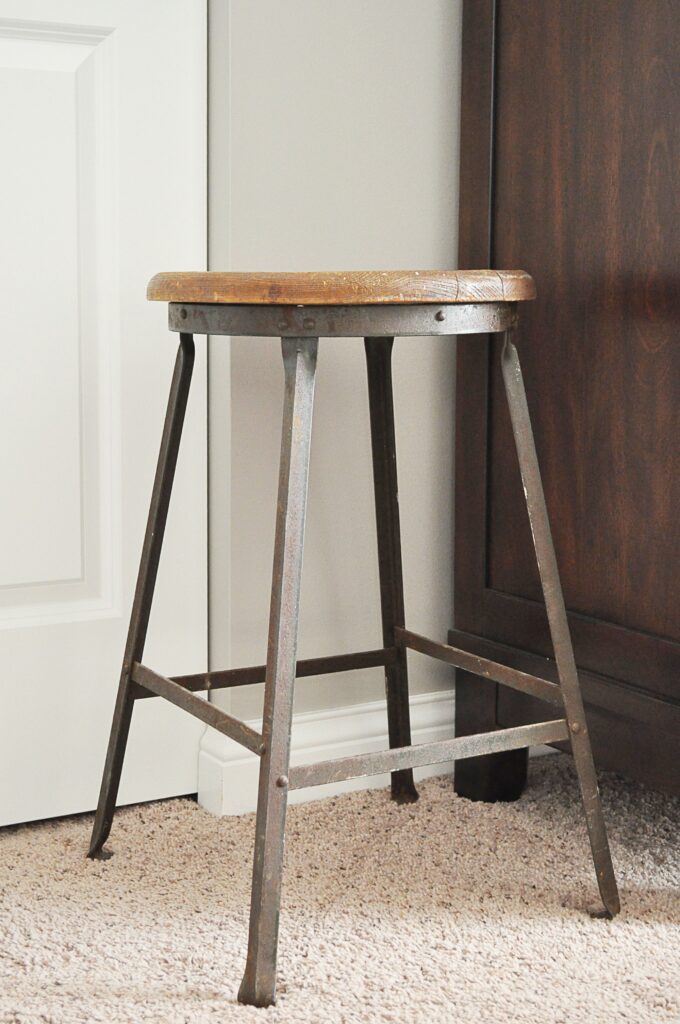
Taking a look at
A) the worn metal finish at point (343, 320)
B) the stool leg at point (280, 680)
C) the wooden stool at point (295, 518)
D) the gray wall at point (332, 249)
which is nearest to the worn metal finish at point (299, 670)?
the wooden stool at point (295, 518)

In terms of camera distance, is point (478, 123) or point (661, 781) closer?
point (661, 781)

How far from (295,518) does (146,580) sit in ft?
0.94

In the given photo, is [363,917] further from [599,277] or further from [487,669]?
[599,277]

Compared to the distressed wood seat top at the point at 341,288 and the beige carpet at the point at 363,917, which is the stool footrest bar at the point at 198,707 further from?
the distressed wood seat top at the point at 341,288

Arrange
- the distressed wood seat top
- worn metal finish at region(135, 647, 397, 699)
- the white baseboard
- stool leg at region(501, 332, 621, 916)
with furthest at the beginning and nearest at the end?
the white baseboard < worn metal finish at region(135, 647, 397, 699) < stool leg at region(501, 332, 621, 916) < the distressed wood seat top

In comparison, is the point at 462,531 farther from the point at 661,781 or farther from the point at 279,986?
the point at 279,986

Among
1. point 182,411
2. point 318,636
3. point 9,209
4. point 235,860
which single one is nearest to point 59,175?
point 9,209

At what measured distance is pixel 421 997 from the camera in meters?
1.02

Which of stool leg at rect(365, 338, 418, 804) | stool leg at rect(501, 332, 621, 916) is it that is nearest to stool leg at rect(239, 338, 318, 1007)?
stool leg at rect(501, 332, 621, 916)

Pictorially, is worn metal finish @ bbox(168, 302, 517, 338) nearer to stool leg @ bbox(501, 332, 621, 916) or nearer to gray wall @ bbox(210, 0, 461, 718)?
stool leg @ bbox(501, 332, 621, 916)

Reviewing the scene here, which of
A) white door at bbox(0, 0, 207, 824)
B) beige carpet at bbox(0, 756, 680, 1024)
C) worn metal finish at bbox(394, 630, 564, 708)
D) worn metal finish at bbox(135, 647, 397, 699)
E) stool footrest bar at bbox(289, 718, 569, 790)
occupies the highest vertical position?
white door at bbox(0, 0, 207, 824)

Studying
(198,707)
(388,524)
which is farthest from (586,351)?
(198,707)

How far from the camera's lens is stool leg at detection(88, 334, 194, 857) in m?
1.23

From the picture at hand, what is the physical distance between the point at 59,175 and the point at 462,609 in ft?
2.29
